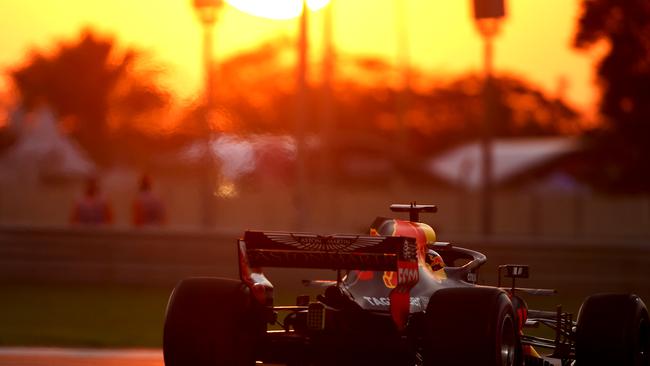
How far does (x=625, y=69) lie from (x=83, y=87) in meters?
39.6

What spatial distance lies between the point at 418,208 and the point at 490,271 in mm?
11137

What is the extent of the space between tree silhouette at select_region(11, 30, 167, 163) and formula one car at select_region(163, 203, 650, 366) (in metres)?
46.9

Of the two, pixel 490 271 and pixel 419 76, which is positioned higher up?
pixel 419 76

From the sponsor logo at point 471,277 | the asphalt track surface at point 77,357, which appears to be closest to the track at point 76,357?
the asphalt track surface at point 77,357

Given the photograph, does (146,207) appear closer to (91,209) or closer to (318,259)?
(91,209)

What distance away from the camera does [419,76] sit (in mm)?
115312

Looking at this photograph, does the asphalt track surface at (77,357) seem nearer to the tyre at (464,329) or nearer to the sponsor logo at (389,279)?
the sponsor logo at (389,279)

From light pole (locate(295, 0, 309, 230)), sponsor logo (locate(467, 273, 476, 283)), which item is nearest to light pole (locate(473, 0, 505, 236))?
light pole (locate(295, 0, 309, 230))

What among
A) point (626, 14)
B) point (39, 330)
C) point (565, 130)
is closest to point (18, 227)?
point (39, 330)

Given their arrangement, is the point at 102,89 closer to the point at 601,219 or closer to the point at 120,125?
the point at 120,125

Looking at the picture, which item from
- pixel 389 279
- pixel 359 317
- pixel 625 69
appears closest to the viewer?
pixel 359 317

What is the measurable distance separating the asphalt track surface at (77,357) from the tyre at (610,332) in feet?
13.1

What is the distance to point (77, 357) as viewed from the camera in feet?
46.9

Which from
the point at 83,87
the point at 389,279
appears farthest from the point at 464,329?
the point at 83,87
